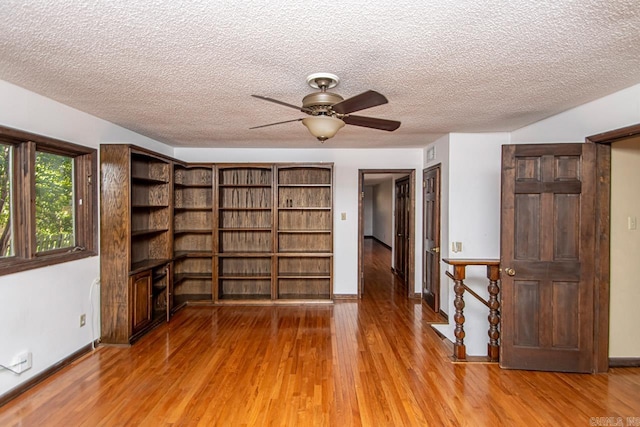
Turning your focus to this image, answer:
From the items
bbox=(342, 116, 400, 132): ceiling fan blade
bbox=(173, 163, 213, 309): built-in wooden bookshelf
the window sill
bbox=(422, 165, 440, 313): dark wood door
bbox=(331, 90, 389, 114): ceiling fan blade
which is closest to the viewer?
bbox=(331, 90, 389, 114): ceiling fan blade

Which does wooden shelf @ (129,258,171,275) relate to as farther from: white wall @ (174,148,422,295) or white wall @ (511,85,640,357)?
white wall @ (511,85,640,357)

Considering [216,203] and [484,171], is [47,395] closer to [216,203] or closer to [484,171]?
[216,203]

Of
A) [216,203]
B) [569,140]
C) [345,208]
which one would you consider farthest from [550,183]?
[216,203]

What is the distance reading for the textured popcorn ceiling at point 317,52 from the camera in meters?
1.52

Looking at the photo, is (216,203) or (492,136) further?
(216,203)

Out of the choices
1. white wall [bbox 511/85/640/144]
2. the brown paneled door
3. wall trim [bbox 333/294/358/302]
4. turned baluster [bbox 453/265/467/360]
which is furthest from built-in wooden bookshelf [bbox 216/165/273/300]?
white wall [bbox 511/85/640/144]

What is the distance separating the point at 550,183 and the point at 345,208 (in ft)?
9.46

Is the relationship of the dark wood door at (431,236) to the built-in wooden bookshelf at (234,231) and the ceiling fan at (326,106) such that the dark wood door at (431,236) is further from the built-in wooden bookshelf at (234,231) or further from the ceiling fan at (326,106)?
the ceiling fan at (326,106)

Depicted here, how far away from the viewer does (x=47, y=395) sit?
2.51m

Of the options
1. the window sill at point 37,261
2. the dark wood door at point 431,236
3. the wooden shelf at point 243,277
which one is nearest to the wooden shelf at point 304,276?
the wooden shelf at point 243,277

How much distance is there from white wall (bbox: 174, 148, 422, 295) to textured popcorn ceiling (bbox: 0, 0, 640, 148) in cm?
202

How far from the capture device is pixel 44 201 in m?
2.93

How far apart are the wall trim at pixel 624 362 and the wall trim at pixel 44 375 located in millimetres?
4927

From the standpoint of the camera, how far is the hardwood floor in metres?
2.24
